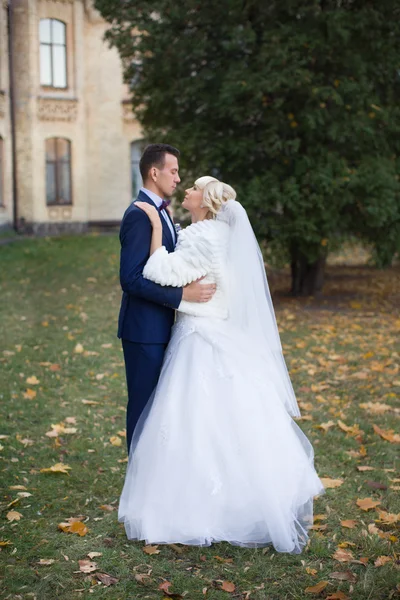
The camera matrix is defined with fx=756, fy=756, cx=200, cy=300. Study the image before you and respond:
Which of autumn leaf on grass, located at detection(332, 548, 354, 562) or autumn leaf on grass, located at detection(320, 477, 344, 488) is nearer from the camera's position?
autumn leaf on grass, located at detection(332, 548, 354, 562)

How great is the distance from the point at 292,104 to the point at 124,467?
26.9 feet

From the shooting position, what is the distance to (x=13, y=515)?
15.7 ft

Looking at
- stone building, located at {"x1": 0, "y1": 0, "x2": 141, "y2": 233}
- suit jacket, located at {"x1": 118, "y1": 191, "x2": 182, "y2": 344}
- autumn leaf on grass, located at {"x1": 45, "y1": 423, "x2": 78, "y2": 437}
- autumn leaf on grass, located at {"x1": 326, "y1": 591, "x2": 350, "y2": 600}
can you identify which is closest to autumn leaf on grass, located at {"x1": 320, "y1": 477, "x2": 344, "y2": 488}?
autumn leaf on grass, located at {"x1": 326, "y1": 591, "x2": 350, "y2": 600}

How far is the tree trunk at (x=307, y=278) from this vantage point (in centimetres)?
1464

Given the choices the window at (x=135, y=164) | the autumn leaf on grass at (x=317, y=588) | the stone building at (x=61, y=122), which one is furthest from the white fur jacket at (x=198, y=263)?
the window at (x=135, y=164)

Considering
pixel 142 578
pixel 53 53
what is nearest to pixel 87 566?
pixel 142 578

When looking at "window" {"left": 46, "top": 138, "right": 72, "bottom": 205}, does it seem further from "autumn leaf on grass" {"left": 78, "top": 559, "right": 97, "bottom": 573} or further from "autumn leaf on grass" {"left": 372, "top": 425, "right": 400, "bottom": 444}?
"autumn leaf on grass" {"left": 78, "top": 559, "right": 97, "bottom": 573}

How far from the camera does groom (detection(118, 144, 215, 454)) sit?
4391mm

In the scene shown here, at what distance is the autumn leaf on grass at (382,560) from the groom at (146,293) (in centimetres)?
162

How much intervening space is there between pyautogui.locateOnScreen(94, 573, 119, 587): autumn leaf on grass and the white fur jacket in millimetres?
1542

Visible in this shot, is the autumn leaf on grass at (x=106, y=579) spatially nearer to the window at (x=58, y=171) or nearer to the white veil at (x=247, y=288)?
the white veil at (x=247, y=288)

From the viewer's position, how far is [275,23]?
12250 mm

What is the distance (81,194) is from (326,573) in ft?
91.3

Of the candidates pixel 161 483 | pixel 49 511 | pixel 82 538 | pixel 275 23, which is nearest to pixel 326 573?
pixel 161 483
